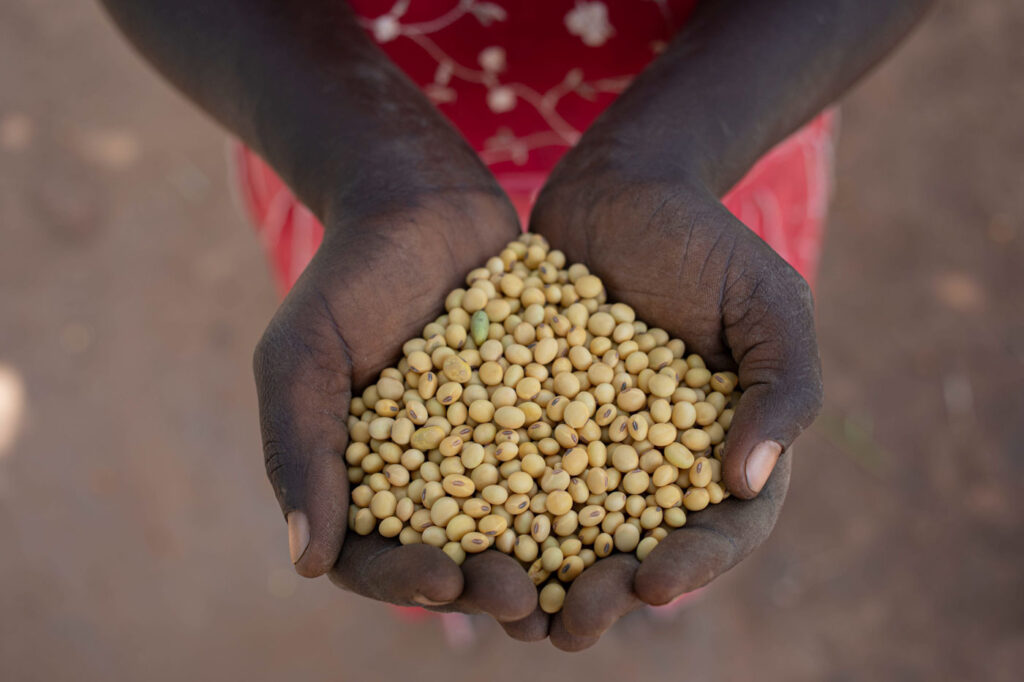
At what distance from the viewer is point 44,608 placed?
297cm

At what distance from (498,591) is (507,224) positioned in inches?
34.1

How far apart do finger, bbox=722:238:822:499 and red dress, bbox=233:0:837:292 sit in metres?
0.53

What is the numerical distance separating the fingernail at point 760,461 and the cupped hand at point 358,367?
0.42 m

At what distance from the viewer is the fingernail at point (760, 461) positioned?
1424mm

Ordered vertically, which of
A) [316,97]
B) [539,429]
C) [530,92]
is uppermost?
[316,97]

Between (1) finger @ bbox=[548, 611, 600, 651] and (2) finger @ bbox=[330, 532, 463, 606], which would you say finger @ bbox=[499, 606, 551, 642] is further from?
(2) finger @ bbox=[330, 532, 463, 606]

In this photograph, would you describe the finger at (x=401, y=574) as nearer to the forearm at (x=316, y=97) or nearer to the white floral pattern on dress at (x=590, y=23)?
the forearm at (x=316, y=97)

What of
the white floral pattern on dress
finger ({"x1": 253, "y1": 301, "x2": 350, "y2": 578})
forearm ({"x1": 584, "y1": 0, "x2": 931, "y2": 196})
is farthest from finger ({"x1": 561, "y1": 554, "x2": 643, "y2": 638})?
the white floral pattern on dress

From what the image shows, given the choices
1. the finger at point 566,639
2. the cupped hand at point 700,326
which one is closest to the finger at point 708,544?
the cupped hand at point 700,326

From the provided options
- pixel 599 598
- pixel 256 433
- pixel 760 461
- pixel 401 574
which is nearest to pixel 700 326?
pixel 760 461

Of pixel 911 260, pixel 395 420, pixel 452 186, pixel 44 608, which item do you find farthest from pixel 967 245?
pixel 44 608

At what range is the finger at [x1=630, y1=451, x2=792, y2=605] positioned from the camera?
1.32 m

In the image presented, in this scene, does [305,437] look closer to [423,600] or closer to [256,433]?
[423,600]

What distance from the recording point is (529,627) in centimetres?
140
